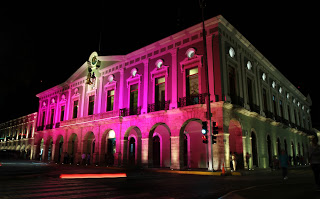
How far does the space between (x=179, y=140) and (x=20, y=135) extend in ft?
142

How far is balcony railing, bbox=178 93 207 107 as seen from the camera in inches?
683

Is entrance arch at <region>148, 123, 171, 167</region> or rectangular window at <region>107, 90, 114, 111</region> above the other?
rectangular window at <region>107, 90, 114, 111</region>

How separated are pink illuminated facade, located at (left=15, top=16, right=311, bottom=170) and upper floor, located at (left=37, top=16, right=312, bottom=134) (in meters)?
0.08

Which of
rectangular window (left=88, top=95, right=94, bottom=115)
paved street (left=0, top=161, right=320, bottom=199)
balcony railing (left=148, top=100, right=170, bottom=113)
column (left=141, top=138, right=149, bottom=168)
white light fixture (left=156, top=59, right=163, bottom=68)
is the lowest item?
paved street (left=0, top=161, right=320, bottom=199)

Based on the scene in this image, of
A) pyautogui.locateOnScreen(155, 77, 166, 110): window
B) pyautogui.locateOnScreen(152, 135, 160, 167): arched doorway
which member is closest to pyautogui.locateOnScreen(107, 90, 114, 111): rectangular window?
pyautogui.locateOnScreen(152, 135, 160, 167): arched doorway

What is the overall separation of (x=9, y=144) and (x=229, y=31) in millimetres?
55633

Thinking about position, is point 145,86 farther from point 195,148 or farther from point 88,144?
point 88,144

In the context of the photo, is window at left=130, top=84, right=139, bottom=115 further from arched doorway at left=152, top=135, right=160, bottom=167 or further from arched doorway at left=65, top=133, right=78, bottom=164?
arched doorway at left=65, top=133, right=78, bottom=164

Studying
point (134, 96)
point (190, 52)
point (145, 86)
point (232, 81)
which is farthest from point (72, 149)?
point (232, 81)

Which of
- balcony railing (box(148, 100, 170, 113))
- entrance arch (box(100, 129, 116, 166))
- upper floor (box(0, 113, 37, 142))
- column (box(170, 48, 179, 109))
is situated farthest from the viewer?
upper floor (box(0, 113, 37, 142))

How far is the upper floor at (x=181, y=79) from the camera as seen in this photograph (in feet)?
59.6

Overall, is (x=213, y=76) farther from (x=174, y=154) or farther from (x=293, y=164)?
(x=293, y=164)

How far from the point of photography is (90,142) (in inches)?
1075

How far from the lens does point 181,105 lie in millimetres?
18547
